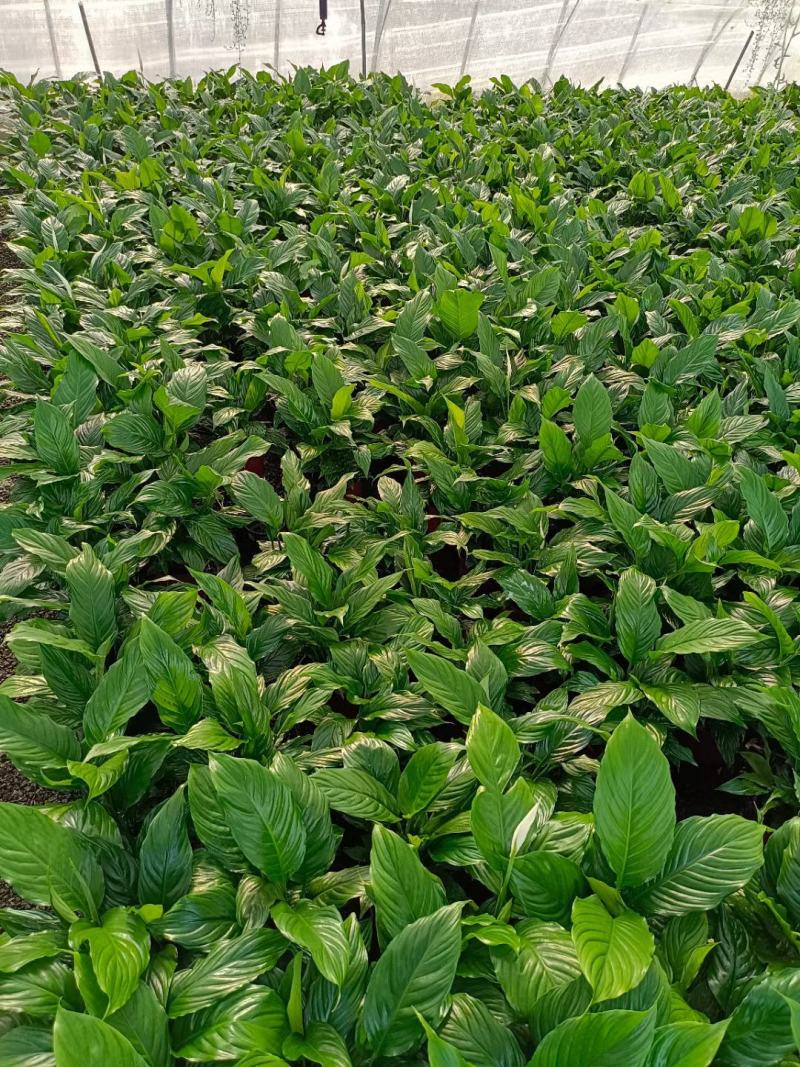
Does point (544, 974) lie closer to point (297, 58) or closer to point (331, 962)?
point (331, 962)

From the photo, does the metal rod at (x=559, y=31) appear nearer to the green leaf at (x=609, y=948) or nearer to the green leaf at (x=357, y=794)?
the green leaf at (x=357, y=794)

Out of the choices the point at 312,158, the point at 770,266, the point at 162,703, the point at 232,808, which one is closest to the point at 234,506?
the point at 162,703

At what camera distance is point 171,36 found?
7793 mm

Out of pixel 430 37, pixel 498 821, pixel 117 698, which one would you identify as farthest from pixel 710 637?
pixel 430 37

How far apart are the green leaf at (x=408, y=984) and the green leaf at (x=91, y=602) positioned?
88 cm

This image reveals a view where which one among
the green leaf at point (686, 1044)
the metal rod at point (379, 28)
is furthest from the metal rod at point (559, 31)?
the green leaf at point (686, 1044)

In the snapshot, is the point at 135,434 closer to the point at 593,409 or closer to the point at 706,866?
the point at 593,409

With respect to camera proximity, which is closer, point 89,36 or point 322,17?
point 89,36

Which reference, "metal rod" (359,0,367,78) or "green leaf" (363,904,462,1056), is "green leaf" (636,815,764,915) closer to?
"green leaf" (363,904,462,1056)

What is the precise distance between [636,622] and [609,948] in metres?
0.71

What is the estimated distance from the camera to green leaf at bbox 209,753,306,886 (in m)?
1.06

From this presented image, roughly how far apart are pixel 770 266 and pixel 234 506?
8.07ft

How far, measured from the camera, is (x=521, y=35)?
30.1ft

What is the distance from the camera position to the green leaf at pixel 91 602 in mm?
1526
